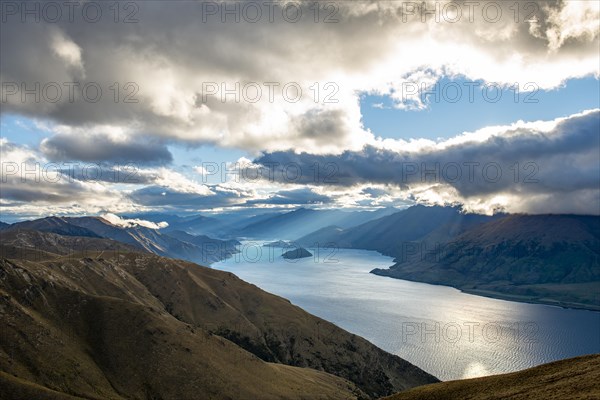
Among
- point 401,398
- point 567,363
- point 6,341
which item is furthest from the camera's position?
point 6,341

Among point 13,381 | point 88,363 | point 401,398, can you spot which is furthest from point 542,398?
point 88,363

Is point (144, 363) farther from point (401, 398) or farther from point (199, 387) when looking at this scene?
point (401, 398)

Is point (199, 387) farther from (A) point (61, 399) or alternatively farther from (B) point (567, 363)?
(B) point (567, 363)

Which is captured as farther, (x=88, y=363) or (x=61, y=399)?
(x=88, y=363)

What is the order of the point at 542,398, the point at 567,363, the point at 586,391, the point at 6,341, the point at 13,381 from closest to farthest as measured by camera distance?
1. the point at 586,391
2. the point at 542,398
3. the point at 567,363
4. the point at 13,381
5. the point at 6,341

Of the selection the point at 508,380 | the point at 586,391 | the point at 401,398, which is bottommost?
the point at 401,398

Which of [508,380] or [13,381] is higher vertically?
[508,380]
